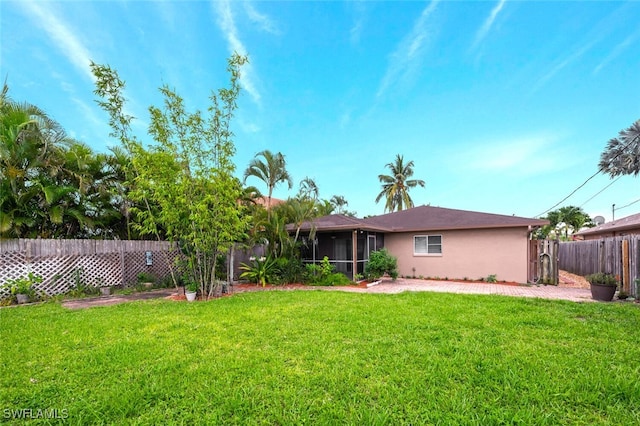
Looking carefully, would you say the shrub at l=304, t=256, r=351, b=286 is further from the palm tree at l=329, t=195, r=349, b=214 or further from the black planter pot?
the palm tree at l=329, t=195, r=349, b=214

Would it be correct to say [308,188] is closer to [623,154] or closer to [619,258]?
[619,258]

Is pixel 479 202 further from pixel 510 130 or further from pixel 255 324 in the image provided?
pixel 255 324

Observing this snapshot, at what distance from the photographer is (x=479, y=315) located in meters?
5.68

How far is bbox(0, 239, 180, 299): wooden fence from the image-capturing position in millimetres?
7605

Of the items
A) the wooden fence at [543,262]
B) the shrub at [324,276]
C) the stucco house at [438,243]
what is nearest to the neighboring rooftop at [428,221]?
the stucco house at [438,243]

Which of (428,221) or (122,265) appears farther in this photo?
(428,221)

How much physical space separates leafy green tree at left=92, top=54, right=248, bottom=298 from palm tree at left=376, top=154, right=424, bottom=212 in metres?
19.2

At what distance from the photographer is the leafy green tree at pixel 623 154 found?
11492 millimetres

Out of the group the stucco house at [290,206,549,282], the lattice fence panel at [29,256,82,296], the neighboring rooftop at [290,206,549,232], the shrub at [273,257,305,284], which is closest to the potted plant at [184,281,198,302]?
the shrub at [273,257,305,284]

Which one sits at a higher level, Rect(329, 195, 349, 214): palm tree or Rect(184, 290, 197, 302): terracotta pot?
Rect(329, 195, 349, 214): palm tree

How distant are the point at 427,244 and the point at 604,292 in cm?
583

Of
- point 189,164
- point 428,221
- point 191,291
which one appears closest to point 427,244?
point 428,221

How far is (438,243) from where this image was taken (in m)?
12.4

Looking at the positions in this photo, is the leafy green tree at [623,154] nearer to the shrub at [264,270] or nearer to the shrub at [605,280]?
the shrub at [605,280]
